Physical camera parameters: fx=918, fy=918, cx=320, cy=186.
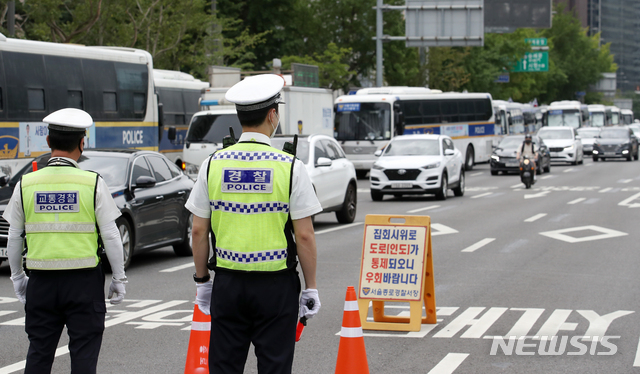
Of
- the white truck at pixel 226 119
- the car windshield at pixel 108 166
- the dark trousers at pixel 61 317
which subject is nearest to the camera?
the dark trousers at pixel 61 317

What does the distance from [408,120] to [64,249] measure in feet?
104

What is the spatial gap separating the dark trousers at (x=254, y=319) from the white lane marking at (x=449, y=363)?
256 cm

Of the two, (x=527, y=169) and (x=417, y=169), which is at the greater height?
(x=417, y=169)

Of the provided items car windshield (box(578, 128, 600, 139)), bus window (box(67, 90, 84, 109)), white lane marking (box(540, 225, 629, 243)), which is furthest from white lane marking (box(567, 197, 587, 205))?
car windshield (box(578, 128, 600, 139))

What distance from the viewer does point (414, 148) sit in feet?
79.0

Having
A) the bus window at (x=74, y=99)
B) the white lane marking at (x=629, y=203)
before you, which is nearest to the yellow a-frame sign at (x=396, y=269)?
the bus window at (x=74, y=99)

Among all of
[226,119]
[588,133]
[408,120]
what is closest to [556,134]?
[408,120]

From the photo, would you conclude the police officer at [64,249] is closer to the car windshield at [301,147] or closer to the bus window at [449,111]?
the car windshield at [301,147]

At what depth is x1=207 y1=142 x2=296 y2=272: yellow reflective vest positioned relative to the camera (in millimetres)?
3896

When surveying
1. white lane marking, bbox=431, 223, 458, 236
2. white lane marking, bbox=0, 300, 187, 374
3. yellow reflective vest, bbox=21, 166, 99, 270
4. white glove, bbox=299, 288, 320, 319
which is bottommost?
white lane marking, bbox=431, 223, 458, 236

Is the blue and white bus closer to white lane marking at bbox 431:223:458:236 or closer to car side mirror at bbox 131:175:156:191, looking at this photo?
white lane marking at bbox 431:223:458:236

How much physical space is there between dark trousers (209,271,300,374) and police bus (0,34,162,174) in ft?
39.4

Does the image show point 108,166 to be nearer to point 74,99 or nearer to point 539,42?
point 74,99

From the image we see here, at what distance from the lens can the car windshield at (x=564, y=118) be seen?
196 ft
